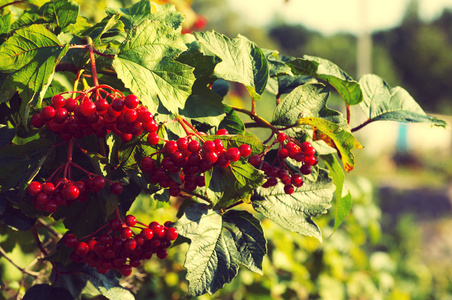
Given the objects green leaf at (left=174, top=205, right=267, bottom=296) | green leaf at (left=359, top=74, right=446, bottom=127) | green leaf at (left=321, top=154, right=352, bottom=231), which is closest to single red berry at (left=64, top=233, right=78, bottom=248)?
green leaf at (left=174, top=205, right=267, bottom=296)

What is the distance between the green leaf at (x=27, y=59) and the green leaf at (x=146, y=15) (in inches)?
8.8

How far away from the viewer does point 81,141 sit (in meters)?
0.91

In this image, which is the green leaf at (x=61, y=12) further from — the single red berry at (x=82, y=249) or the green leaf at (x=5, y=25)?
the single red berry at (x=82, y=249)

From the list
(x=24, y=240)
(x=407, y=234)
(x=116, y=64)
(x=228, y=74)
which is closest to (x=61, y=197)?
(x=116, y=64)

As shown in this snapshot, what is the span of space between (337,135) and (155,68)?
0.39 metres

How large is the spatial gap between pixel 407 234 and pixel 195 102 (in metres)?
5.81

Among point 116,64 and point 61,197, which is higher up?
point 116,64

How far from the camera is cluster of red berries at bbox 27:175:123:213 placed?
0.78 metres

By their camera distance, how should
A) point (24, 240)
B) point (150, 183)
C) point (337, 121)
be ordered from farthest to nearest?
point (24, 240), point (337, 121), point (150, 183)

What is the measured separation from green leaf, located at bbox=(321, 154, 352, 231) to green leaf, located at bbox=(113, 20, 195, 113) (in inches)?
15.8

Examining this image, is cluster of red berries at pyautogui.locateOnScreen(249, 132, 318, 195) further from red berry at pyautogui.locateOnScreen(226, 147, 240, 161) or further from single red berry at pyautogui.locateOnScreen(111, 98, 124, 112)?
single red berry at pyautogui.locateOnScreen(111, 98, 124, 112)

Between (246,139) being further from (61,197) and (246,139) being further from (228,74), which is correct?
(61,197)

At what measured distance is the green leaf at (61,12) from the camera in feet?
3.14

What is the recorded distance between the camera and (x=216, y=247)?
0.90 meters
